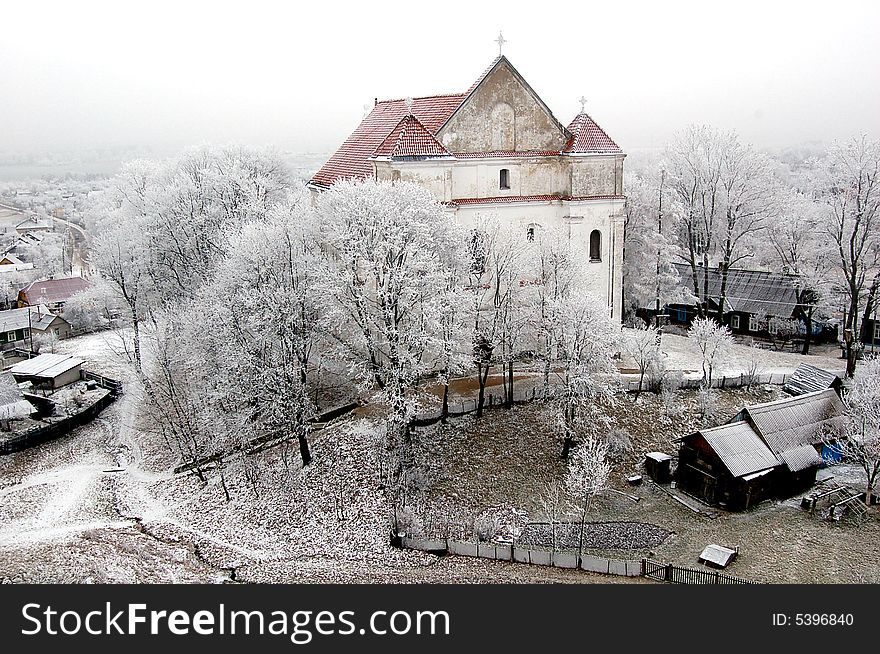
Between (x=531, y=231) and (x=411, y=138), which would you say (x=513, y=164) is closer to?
(x=531, y=231)

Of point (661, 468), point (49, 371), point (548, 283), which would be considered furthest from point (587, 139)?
point (49, 371)

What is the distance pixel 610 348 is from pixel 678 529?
7624 millimetres

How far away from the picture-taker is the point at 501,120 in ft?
97.2

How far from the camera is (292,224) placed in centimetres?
2472

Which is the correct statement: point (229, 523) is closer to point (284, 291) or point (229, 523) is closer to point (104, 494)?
point (104, 494)

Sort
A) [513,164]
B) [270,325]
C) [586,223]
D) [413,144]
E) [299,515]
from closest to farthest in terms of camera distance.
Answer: [299,515], [270,325], [413,144], [513,164], [586,223]

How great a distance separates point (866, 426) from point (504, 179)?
53.3 feet

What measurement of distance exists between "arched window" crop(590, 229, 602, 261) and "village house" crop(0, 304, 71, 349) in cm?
3163

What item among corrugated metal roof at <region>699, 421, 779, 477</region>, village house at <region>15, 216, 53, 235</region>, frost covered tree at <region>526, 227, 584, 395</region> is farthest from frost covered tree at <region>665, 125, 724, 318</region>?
village house at <region>15, 216, 53, 235</region>

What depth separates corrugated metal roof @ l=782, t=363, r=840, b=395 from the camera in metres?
27.4

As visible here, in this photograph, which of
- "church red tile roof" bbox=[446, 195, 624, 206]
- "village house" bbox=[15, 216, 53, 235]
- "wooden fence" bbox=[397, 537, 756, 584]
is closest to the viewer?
"wooden fence" bbox=[397, 537, 756, 584]

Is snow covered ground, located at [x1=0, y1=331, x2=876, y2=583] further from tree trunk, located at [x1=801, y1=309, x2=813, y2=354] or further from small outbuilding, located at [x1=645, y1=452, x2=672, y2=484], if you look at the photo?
tree trunk, located at [x1=801, y1=309, x2=813, y2=354]

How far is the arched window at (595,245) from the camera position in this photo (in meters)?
31.7

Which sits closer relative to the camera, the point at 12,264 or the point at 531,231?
Answer: the point at 531,231
